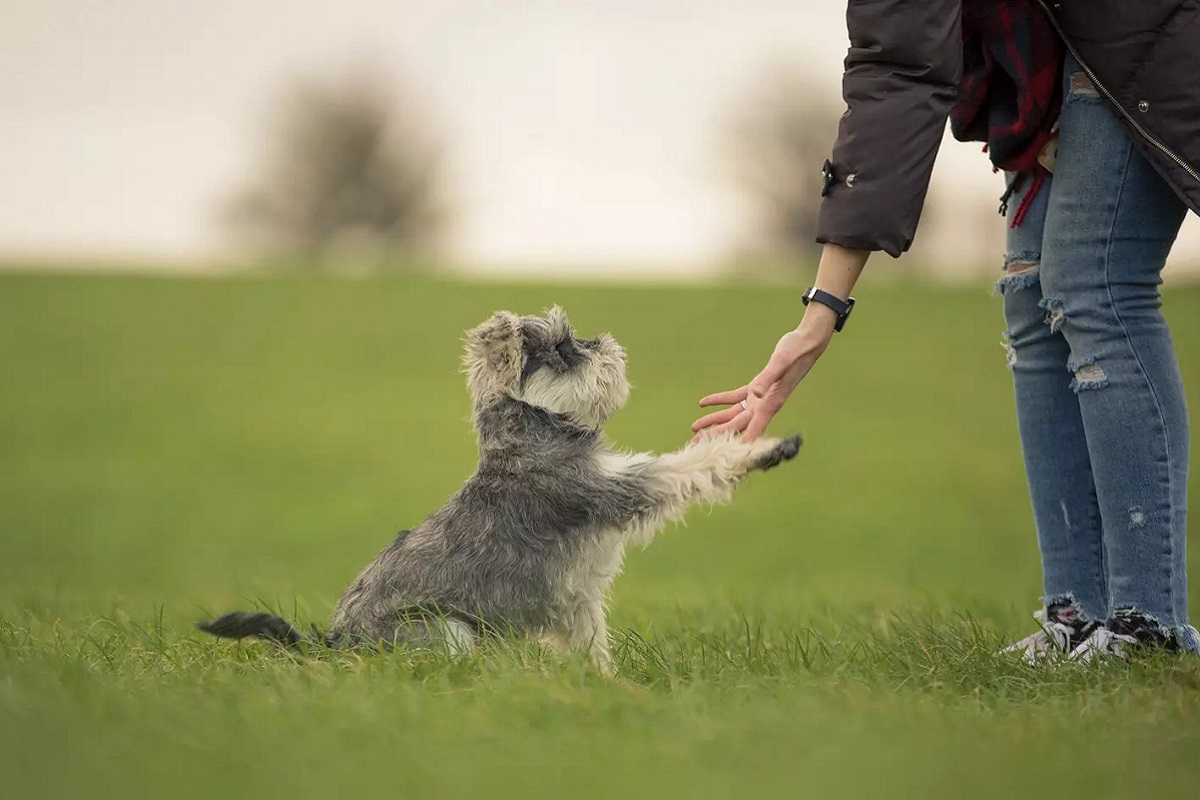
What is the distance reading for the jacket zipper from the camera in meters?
4.22

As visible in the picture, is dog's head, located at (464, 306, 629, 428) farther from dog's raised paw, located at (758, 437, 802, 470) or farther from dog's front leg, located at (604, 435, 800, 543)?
dog's raised paw, located at (758, 437, 802, 470)

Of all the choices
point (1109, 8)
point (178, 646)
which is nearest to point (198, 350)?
point (178, 646)

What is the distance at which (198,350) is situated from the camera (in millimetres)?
22047

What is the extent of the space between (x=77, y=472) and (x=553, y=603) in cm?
1320

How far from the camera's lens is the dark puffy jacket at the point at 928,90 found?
425 centimetres

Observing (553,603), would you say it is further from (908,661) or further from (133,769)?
(133,769)

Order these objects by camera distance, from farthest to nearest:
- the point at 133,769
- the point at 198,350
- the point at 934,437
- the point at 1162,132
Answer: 1. the point at 198,350
2. the point at 934,437
3. the point at 1162,132
4. the point at 133,769

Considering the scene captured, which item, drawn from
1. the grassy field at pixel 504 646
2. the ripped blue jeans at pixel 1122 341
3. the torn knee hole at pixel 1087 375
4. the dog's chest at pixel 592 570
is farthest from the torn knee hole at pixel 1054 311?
the dog's chest at pixel 592 570

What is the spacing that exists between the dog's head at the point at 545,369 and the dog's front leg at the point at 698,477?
35cm

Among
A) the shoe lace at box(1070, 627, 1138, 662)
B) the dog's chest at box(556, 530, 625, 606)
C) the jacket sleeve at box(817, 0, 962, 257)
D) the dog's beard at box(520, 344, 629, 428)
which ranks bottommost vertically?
the shoe lace at box(1070, 627, 1138, 662)

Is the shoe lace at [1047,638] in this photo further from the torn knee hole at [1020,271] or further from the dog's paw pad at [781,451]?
the torn knee hole at [1020,271]

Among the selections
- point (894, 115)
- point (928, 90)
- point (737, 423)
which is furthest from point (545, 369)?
point (928, 90)

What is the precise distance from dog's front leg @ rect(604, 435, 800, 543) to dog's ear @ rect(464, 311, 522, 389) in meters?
0.57

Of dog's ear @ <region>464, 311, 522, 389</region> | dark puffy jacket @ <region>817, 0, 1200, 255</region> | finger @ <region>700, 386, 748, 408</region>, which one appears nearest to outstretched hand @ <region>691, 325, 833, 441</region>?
finger @ <region>700, 386, 748, 408</region>
